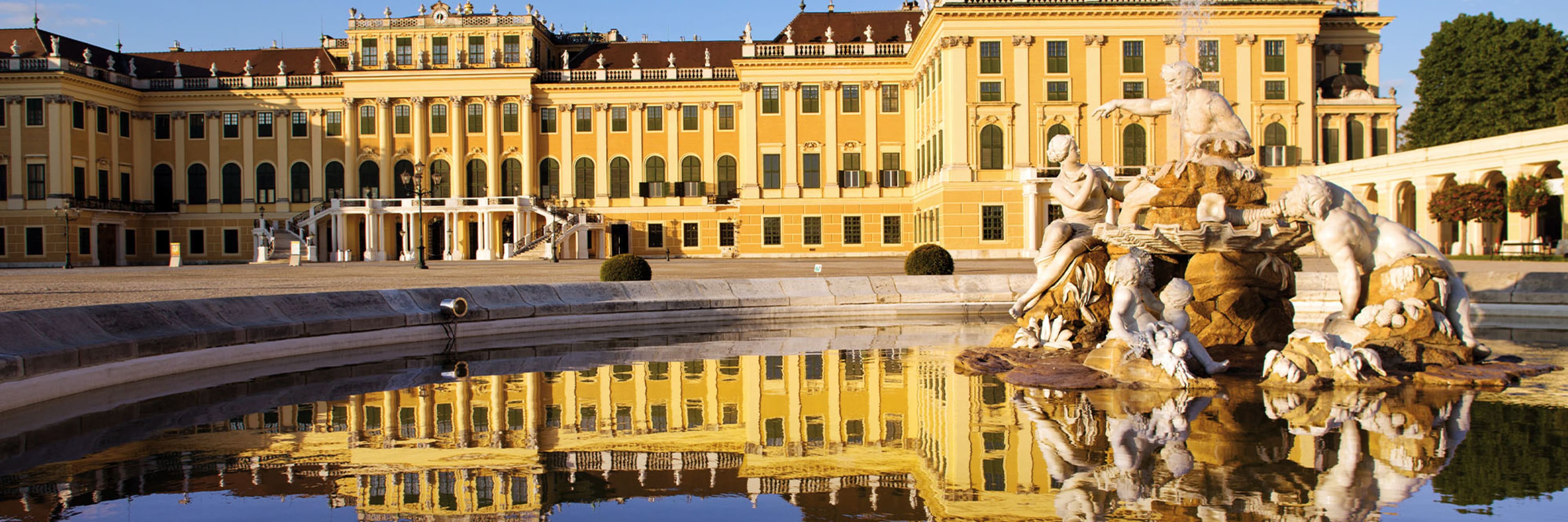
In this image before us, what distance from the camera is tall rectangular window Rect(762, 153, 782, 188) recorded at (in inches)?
2040

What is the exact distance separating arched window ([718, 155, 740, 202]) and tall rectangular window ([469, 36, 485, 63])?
1313 centimetres

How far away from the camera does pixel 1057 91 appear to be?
43125mm

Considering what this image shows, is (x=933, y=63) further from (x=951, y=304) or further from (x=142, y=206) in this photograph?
(x=142, y=206)

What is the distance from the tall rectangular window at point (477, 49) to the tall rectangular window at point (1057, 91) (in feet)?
93.5

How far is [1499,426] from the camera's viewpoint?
229 inches

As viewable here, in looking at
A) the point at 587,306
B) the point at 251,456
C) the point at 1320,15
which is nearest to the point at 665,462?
the point at 251,456

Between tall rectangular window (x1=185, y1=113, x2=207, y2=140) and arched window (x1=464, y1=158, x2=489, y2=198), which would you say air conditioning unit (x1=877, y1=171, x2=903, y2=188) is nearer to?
arched window (x1=464, y1=158, x2=489, y2=198)

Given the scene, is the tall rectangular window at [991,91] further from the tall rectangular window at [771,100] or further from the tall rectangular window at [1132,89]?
the tall rectangular window at [771,100]

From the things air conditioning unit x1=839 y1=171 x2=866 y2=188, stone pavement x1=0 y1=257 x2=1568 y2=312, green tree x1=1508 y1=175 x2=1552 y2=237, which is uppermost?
air conditioning unit x1=839 y1=171 x2=866 y2=188

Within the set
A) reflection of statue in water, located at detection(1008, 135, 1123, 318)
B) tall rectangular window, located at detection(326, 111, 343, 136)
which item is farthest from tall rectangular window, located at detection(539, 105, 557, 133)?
reflection of statue in water, located at detection(1008, 135, 1123, 318)

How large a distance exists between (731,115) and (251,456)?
50087 mm

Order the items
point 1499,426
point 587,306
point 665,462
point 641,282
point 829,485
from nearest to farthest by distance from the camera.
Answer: point 829,485 < point 665,462 < point 1499,426 < point 587,306 < point 641,282

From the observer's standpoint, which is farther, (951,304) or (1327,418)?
(951,304)

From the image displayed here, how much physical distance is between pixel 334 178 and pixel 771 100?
23087mm
